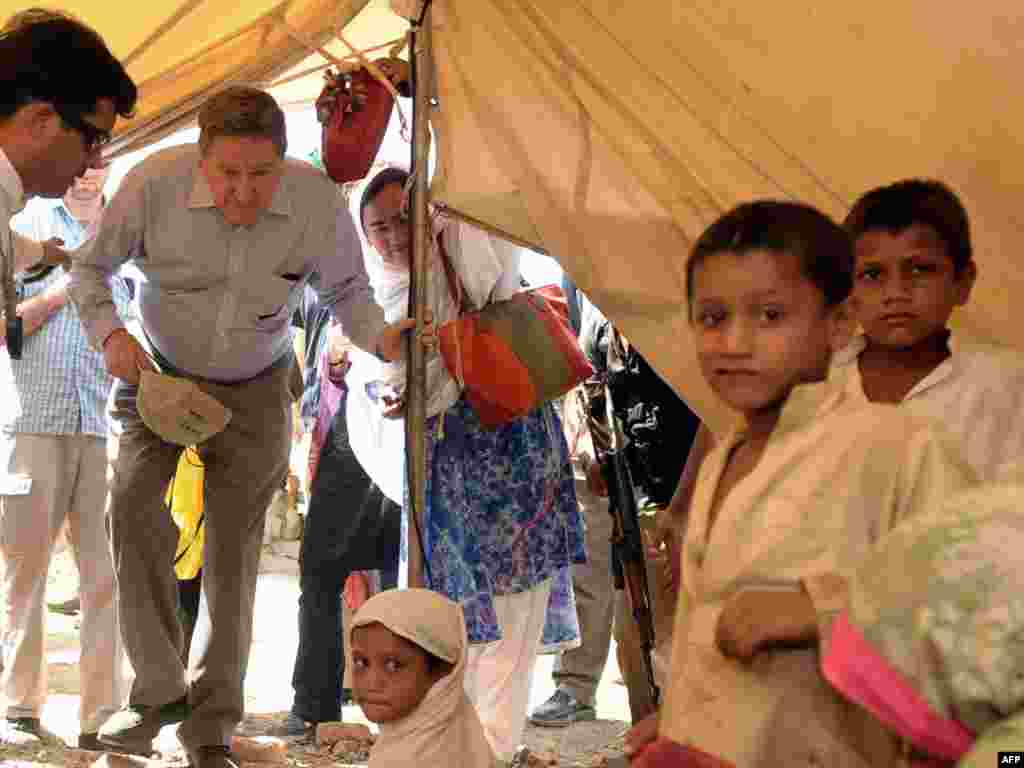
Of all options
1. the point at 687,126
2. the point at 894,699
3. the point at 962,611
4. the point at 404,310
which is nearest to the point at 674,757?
the point at 894,699

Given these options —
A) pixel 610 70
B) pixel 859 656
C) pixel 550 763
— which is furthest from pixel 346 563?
pixel 859 656

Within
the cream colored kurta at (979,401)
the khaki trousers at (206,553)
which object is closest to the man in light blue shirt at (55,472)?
the khaki trousers at (206,553)

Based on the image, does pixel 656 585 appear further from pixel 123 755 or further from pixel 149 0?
pixel 149 0

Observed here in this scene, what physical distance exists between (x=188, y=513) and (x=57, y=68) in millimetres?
2533

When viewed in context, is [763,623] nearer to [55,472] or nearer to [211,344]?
[211,344]

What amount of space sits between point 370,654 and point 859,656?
2490 mm

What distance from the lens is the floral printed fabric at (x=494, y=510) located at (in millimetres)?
5328

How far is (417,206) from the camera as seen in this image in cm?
427

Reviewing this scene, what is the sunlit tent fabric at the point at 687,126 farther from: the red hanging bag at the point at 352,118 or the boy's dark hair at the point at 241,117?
the boy's dark hair at the point at 241,117

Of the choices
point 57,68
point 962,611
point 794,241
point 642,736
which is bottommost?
point 642,736

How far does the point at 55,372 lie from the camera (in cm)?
608

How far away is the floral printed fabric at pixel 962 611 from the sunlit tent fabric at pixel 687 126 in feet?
7.03

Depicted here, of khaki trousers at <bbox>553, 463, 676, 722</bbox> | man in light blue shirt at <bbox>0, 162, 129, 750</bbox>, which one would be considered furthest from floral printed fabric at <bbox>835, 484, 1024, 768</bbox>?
khaki trousers at <bbox>553, 463, 676, 722</bbox>

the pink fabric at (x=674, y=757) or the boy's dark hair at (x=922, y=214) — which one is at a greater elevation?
the boy's dark hair at (x=922, y=214)
